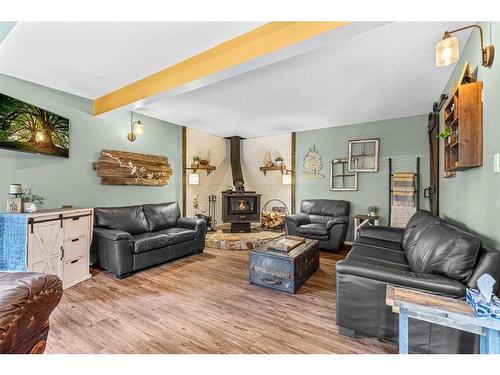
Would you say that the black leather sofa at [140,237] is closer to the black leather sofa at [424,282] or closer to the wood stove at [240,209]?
the wood stove at [240,209]

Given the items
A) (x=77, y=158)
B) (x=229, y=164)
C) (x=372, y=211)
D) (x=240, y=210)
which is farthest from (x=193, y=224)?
(x=372, y=211)

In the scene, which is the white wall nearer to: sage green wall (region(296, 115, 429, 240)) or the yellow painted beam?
sage green wall (region(296, 115, 429, 240))

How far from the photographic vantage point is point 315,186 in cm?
536

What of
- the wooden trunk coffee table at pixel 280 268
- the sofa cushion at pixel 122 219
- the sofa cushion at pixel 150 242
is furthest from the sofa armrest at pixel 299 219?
the sofa cushion at pixel 122 219

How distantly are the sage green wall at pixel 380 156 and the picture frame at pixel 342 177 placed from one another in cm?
9

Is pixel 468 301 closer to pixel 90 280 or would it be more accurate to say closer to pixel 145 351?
pixel 145 351

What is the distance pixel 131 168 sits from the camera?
4062mm

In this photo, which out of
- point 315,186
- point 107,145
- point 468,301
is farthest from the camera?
point 315,186

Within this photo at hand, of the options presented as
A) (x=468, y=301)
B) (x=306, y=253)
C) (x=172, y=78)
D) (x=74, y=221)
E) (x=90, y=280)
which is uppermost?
(x=172, y=78)

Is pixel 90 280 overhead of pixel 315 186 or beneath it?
beneath

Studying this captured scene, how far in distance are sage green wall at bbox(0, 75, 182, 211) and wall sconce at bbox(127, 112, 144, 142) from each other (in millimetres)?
67

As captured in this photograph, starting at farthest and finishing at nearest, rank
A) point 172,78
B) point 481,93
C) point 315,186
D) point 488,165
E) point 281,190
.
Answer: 1. point 281,190
2. point 315,186
3. point 172,78
4. point 481,93
5. point 488,165

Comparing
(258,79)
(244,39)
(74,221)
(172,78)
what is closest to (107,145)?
(74,221)

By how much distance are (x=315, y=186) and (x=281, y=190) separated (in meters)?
0.95
